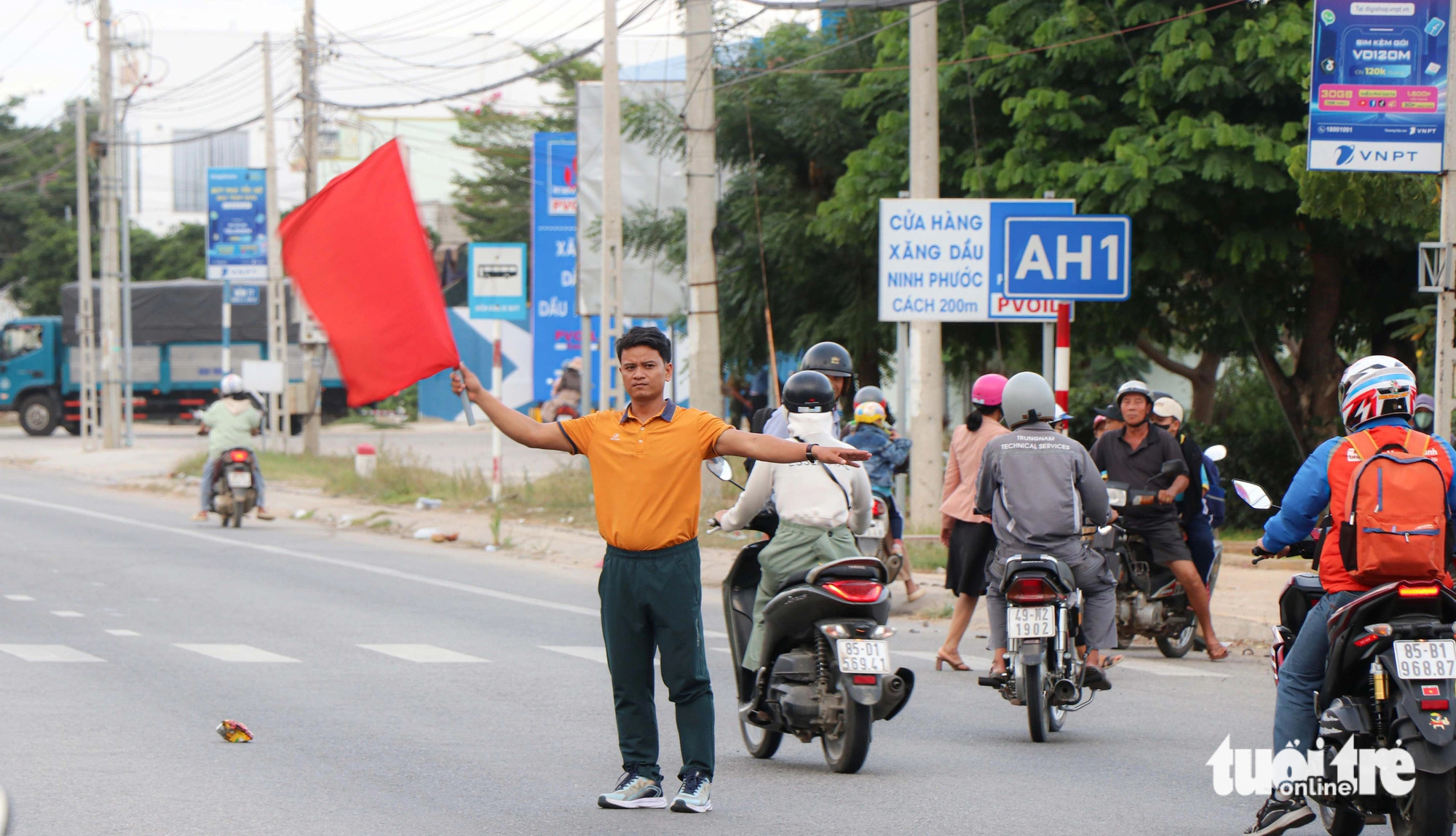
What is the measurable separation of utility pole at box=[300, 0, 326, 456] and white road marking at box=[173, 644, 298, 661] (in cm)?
1755

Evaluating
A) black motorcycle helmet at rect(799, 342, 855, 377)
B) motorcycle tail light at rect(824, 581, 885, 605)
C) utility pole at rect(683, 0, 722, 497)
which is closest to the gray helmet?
black motorcycle helmet at rect(799, 342, 855, 377)

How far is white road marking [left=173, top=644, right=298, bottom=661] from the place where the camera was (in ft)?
34.2

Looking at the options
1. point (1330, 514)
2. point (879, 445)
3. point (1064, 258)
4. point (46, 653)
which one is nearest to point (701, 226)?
point (1064, 258)

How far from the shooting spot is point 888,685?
Answer: 279 inches

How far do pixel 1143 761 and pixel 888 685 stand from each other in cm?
132

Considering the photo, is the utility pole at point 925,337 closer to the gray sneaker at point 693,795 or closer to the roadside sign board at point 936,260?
the roadside sign board at point 936,260

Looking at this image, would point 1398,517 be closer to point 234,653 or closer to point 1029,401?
point 1029,401

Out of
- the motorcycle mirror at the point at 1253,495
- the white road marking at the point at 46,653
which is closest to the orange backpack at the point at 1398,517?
the motorcycle mirror at the point at 1253,495

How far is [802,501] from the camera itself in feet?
23.9

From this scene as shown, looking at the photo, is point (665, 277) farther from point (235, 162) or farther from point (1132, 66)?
point (235, 162)

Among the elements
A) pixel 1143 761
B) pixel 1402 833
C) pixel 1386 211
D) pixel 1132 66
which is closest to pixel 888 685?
pixel 1143 761

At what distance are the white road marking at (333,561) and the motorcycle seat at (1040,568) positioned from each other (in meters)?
4.60

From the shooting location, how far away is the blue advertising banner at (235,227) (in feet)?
105

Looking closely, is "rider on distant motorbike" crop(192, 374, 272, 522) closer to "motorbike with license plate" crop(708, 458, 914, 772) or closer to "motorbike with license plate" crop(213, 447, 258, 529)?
"motorbike with license plate" crop(213, 447, 258, 529)
